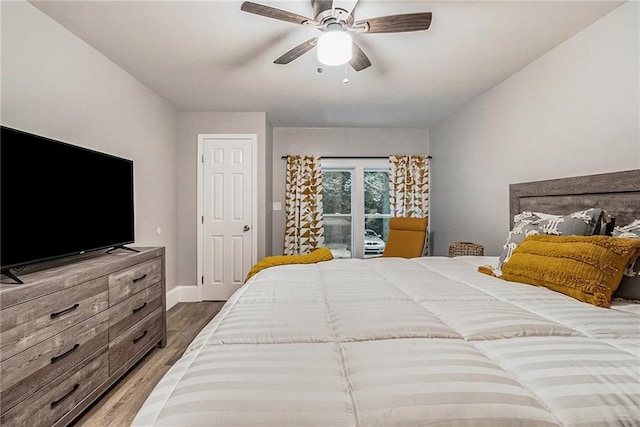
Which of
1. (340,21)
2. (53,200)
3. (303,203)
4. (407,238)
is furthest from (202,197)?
Result: (340,21)

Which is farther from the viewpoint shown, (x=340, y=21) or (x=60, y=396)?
(x=340, y=21)

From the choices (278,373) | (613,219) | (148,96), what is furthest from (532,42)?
(148,96)

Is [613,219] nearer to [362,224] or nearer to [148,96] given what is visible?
[362,224]

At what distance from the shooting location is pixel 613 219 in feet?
6.43

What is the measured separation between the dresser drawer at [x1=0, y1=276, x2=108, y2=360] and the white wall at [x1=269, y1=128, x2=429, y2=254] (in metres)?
3.17

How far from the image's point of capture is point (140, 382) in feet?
7.32

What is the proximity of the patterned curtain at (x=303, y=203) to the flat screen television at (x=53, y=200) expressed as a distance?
2597mm

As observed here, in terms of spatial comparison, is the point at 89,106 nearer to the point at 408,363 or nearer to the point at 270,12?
the point at 270,12

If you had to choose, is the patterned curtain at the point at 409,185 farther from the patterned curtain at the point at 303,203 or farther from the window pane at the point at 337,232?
the patterned curtain at the point at 303,203

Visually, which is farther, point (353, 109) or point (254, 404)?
point (353, 109)

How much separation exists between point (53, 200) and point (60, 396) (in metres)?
1.04

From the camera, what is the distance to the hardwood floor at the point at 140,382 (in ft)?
6.03

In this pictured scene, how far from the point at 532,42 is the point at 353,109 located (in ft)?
6.61

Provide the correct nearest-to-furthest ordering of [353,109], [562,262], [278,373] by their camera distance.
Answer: [278,373]
[562,262]
[353,109]
